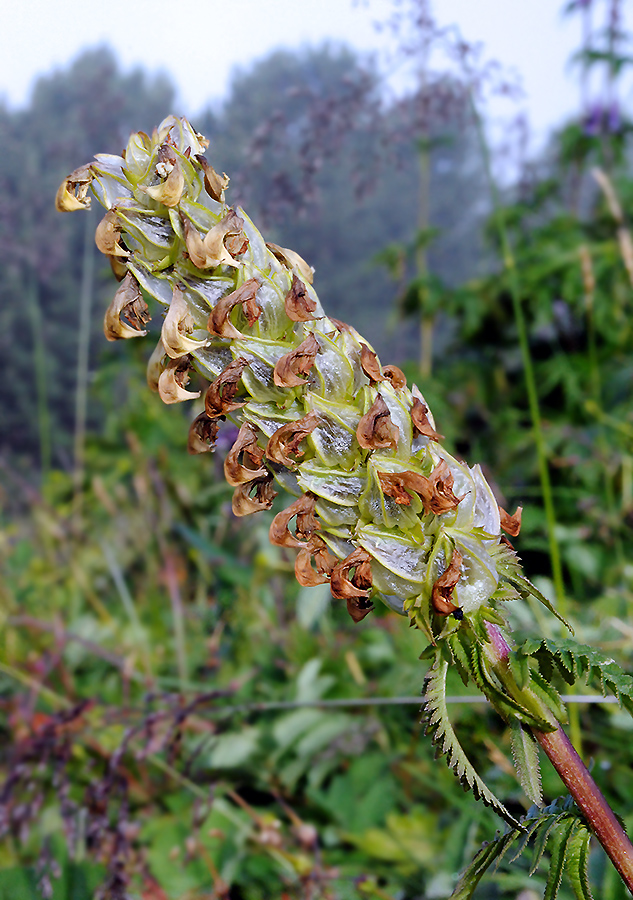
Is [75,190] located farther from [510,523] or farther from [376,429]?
[510,523]

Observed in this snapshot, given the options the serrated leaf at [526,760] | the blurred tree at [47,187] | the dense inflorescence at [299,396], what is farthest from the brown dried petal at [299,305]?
the blurred tree at [47,187]

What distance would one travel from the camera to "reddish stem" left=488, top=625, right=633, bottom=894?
17.8 inches

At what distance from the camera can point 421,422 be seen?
0.51m

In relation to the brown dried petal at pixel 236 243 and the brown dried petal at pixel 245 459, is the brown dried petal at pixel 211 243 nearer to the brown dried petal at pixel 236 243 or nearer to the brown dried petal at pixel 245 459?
the brown dried petal at pixel 236 243

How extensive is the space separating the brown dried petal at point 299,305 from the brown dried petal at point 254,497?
139 mm

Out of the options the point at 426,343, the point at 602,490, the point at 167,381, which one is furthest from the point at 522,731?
the point at 426,343

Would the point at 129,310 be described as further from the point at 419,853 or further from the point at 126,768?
the point at 126,768

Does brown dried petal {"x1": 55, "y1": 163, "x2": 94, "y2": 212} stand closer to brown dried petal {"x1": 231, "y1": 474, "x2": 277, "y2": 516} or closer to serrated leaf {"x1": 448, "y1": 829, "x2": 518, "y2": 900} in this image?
brown dried petal {"x1": 231, "y1": 474, "x2": 277, "y2": 516}

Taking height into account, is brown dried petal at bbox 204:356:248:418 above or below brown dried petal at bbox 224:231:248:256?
below

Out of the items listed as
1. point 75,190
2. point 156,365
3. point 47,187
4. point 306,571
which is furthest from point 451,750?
point 47,187

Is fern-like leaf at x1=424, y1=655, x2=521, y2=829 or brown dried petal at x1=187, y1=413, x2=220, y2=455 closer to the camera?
fern-like leaf at x1=424, y1=655, x2=521, y2=829

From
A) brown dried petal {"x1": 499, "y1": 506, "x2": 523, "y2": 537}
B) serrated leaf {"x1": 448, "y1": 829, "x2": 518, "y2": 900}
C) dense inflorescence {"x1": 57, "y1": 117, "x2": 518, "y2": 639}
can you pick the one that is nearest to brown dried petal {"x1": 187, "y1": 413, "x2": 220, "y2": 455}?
dense inflorescence {"x1": 57, "y1": 117, "x2": 518, "y2": 639}

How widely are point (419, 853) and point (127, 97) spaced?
283 centimetres

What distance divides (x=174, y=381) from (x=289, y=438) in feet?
0.36
